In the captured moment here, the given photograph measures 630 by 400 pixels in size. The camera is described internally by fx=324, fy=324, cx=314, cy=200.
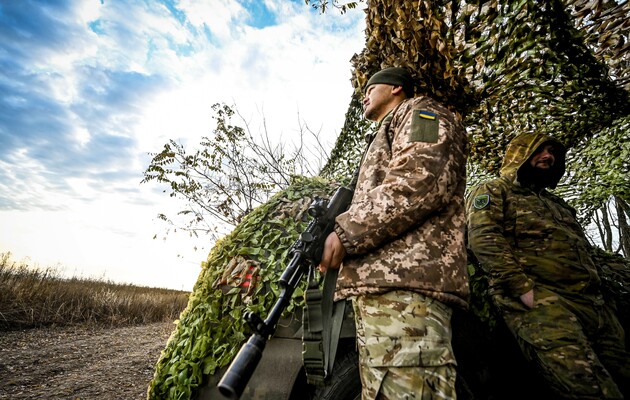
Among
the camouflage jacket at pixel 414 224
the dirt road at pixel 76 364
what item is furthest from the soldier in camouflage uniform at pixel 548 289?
the dirt road at pixel 76 364

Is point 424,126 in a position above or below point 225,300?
above

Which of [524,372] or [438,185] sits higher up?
[438,185]

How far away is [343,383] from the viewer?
6.37 ft

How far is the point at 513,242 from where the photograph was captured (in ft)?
9.11

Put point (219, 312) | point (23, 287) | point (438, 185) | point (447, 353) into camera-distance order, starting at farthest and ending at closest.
→ point (23, 287) → point (219, 312) → point (438, 185) → point (447, 353)

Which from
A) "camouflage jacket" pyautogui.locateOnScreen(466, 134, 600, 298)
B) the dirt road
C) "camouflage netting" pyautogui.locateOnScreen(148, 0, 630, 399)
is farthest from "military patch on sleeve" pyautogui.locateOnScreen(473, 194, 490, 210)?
the dirt road

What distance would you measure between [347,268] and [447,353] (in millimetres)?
579

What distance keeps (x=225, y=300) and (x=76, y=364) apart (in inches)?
227

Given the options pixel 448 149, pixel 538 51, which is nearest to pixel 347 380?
pixel 448 149

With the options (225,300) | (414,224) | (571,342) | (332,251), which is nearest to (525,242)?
(571,342)

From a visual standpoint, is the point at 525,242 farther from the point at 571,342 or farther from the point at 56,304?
the point at 56,304

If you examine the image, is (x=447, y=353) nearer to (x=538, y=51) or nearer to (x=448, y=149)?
(x=448, y=149)

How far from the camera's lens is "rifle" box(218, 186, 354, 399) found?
1.18 m

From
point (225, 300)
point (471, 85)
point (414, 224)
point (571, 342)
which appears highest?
point (471, 85)
